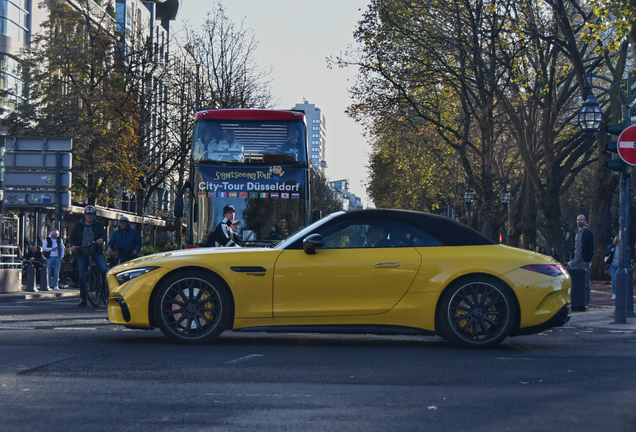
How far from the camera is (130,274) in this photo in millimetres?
8352

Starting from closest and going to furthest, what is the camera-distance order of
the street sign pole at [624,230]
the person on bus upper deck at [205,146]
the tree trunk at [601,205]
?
the street sign pole at [624,230]
the person on bus upper deck at [205,146]
the tree trunk at [601,205]

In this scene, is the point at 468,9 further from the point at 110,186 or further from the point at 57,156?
the point at 110,186

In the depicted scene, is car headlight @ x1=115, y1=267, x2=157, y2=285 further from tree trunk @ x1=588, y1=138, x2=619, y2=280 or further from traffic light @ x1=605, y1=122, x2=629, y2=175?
tree trunk @ x1=588, y1=138, x2=619, y2=280

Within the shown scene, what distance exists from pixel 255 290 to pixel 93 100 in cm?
2746

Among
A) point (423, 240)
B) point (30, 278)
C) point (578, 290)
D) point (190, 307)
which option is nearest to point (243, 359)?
point (190, 307)

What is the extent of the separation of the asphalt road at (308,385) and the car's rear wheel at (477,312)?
0.18 m

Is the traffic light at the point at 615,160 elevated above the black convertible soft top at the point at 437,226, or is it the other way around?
the traffic light at the point at 615,160

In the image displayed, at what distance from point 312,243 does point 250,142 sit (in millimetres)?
8018

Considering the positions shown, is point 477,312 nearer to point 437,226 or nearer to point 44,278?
point 437,226

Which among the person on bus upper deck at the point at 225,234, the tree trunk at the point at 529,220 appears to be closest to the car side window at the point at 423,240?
the person on bus upper deck at the point at 225,234

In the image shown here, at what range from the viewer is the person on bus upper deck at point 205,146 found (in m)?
15.6

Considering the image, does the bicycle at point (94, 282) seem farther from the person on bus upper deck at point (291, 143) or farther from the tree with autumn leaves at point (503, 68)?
the tree with autumn leaves at point (503, 68)

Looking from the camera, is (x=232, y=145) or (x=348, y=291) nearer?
(x=348, y=291)

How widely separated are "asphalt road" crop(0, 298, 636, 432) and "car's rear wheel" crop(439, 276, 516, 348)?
18 cm
